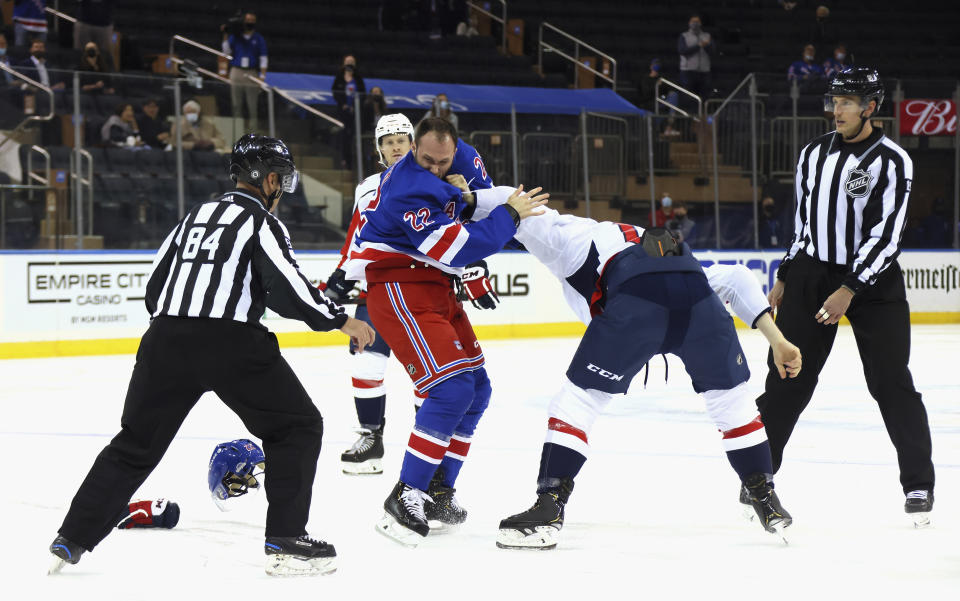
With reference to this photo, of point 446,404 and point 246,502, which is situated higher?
point 446,404

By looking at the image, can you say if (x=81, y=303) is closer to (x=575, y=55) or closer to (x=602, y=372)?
(x=602, y=372)

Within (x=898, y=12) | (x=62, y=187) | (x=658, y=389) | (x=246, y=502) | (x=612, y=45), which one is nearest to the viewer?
(x=246, y=502)

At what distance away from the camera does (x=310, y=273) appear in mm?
12305

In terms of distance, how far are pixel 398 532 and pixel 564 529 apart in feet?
1.93

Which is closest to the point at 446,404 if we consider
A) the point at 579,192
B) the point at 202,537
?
the point at 202,537

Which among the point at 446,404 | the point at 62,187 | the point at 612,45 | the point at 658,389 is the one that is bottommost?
the point at 658,389

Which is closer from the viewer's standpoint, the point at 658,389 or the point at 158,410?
the point at 158,410

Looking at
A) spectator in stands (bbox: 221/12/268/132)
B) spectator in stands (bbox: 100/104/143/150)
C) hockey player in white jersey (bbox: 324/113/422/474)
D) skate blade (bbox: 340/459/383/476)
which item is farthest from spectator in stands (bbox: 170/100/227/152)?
skate blade (bbox: 340/459/383/476)

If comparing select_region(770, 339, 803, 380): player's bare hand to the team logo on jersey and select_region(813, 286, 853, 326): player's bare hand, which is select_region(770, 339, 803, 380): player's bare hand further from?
the team logo on jersey

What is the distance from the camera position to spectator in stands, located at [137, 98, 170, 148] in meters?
11.8

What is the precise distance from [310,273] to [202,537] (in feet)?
27.3

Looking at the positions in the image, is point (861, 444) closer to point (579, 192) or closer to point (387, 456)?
point (387, 456)

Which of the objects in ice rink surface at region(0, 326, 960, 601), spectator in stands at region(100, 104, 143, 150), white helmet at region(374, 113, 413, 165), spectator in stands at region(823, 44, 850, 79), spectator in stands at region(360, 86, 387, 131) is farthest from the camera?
spectator in stands at region(823, 44, 850, 79)

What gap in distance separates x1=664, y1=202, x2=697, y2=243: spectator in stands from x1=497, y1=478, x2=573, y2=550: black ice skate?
1043 centimetres
